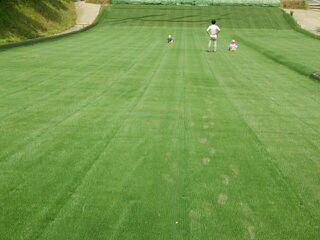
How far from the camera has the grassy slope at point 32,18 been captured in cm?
2834

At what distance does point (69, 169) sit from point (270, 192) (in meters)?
3.03

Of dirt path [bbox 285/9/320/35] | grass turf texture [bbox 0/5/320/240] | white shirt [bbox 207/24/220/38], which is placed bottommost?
dirt path [bbox 285/9/320/35]

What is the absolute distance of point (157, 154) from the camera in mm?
6609

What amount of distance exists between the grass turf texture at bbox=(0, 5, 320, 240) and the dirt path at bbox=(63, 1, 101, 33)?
1003 inches

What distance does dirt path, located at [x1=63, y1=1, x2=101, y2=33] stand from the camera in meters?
38.7

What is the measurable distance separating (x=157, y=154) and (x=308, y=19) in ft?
136

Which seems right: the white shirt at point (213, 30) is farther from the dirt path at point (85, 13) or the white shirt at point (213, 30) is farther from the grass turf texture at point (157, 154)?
the dirt path at point (85, 13)

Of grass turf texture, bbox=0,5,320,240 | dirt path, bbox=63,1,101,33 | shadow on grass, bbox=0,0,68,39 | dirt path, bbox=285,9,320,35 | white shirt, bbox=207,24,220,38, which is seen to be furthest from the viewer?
dirt path, bbox=63,1,101,33

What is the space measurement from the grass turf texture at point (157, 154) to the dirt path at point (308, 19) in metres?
26.9

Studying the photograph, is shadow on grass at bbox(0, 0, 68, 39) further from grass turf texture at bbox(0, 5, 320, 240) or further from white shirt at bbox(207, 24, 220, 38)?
grass turf texture at bbox(0, 5, 320, 240)

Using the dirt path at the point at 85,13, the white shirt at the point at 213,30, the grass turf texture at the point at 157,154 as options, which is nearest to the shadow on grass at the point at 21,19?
the dirt path at the point at 85,13

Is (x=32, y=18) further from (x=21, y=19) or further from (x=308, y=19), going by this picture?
(x=308, y=19)

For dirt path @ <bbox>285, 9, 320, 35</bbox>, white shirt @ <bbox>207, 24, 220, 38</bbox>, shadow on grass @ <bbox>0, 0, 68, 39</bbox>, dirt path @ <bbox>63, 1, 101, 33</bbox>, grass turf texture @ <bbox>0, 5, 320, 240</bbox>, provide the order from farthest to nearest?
1. dirt path @ <bbox>63, 1, 101, 33</bbox>
2. dirt path @ <bbox>285, 9, 320, 35</bbox>
3. shadow on grass @ <bbox>0, 0, 68, 39</bbox>
4. white shirt @ <bbox>207, 24, 220, 38</bbox>
5. grass turf texture @ <bbox>0, 5, 320, 240</bbox>

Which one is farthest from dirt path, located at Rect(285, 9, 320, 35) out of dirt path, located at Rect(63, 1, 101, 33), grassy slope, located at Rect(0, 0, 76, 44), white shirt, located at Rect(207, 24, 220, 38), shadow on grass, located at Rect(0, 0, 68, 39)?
shadow on grass, located at Rect(0, 0, 68, 39)
